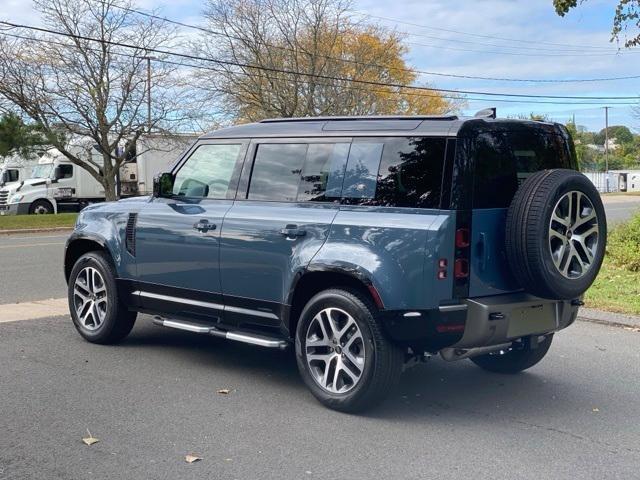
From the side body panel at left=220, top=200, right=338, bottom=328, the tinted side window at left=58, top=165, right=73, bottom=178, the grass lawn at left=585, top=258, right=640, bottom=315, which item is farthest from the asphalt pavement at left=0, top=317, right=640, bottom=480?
the tinted side window at left=58, top=165, right=73, bottom=178

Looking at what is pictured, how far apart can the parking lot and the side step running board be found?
36 centimetres

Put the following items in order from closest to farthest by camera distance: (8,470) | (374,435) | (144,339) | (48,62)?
(8,470) → (374,435) → (144,339) → (48,62)

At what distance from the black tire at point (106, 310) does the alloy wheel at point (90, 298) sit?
11 mm

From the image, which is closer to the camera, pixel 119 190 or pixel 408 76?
pixel 119 190

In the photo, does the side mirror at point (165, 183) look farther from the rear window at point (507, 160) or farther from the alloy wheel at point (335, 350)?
the rear window at point (507, 160)

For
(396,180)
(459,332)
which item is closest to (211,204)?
(396,180)

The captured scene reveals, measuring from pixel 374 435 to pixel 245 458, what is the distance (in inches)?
33.9

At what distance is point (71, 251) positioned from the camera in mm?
7316

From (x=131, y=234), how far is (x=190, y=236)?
80 centimetres

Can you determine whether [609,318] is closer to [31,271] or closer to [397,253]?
[397,253]

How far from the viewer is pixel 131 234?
21.5 ft

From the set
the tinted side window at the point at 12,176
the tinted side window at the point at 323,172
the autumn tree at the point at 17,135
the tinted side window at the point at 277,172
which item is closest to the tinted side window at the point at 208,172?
the tinted side window at the point at 277,172

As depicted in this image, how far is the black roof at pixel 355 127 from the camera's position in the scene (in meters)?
4.96

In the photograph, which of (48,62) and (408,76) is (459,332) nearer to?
(48,62)
